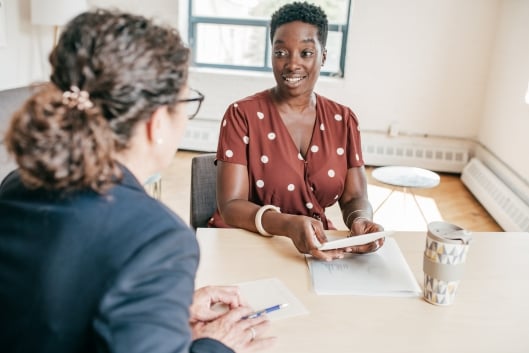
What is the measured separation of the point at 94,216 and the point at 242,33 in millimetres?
4536

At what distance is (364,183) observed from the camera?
1907mm

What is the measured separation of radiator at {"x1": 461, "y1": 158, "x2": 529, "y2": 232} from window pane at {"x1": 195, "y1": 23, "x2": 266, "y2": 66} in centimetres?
213

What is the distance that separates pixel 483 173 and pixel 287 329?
3667 mm

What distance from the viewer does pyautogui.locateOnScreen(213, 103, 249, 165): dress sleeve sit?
180 centimetres

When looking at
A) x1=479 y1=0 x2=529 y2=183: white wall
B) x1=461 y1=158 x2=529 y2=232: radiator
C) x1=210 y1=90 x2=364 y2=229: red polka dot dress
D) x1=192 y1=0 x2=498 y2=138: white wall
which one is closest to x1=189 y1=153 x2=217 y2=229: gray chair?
x1=210 y1=90 x2=364 y2=229: red polka dot dress

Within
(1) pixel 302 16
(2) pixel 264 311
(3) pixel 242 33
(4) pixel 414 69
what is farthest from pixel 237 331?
(3) pixel 242 33

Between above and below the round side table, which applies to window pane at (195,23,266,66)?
above

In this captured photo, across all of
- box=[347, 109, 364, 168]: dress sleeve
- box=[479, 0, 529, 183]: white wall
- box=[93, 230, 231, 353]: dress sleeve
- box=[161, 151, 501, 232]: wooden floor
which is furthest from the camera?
box=[479, 0, 529, 183]: white wall

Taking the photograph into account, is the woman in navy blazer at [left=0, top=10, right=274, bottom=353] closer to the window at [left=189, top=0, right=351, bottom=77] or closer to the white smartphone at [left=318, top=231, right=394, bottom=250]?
the white smartphone at [left=318, top=231, right=394, bottom=250]

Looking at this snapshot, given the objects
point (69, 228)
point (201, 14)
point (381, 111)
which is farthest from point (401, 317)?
point (201, 14)

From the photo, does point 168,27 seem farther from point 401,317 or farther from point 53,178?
point 401,317

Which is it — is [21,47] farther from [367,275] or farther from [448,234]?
[448,234]

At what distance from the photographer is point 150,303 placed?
69cm

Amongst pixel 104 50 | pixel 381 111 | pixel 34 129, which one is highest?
pixel 104 50
